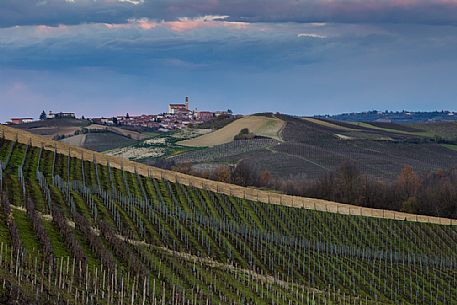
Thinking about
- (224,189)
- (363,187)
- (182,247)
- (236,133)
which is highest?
(182,247)

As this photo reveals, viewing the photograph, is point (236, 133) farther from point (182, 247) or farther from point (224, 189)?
point (182, 247)

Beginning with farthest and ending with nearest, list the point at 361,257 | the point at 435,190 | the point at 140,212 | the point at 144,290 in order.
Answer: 1. the point at 435,190
2. the point at 361,257
3. the point at 140,212
4. the point at 144,290

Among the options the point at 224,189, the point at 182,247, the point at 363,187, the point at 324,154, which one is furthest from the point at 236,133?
the point at 182,247

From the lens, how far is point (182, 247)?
174 ft

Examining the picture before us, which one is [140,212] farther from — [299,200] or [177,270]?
[299,200]

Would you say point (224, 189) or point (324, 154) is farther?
point (324, 154)

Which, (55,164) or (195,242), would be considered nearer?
(195,242)

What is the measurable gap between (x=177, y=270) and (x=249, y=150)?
117 meters

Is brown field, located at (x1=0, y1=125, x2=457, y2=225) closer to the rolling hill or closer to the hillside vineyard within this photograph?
the hillside vineyard

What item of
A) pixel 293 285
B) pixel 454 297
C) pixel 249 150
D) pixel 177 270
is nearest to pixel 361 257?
pixel 454 297

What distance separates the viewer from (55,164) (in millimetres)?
71812

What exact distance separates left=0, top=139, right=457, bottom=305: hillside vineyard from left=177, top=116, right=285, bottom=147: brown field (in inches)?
3873

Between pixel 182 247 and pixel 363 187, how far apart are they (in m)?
72.7

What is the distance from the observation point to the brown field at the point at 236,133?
179875 mm
